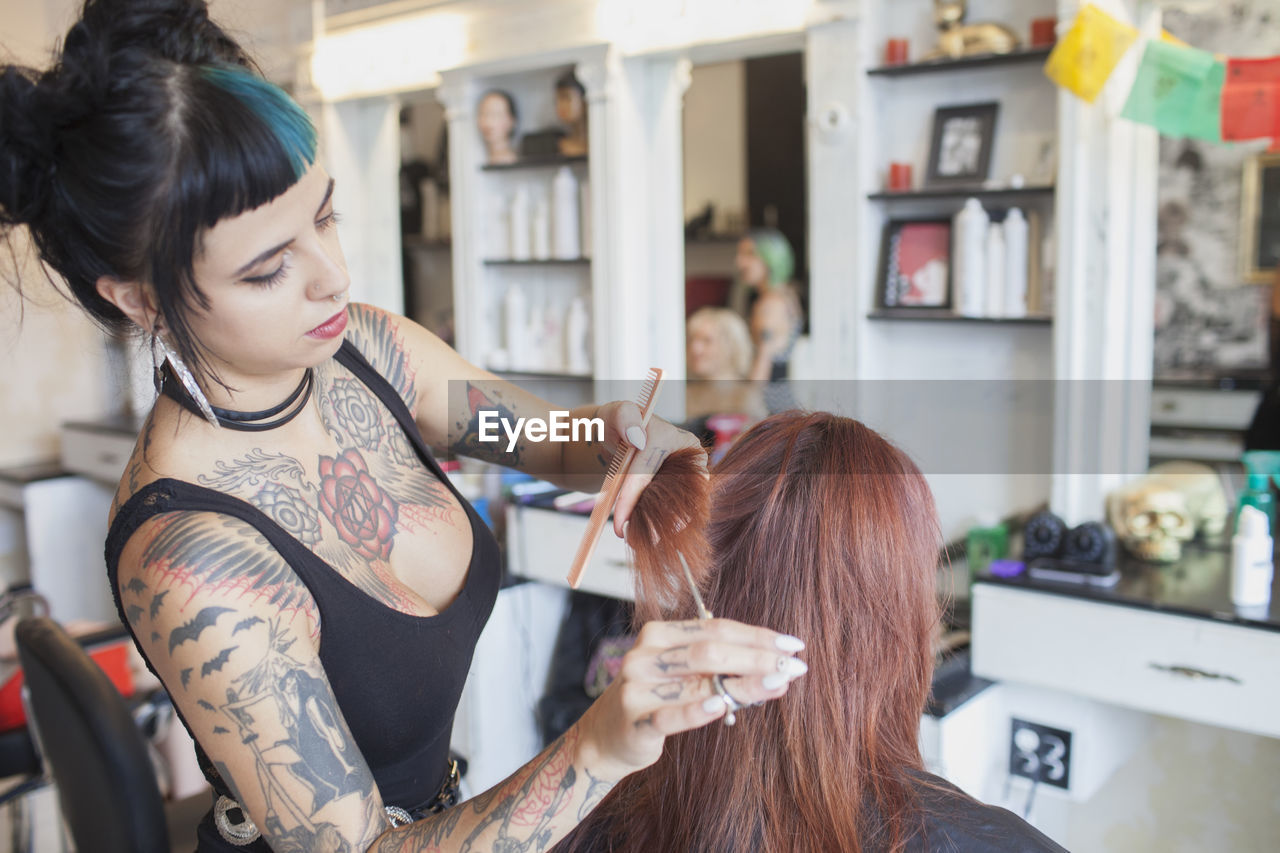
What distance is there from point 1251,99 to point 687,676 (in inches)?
72.9

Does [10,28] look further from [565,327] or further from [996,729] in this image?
[996,729]

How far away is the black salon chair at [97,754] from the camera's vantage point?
144 centimetres

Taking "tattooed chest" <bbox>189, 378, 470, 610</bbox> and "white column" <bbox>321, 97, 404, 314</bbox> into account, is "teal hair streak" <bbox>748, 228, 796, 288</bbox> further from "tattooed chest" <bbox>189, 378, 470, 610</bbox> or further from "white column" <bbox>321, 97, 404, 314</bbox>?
"tattooed chest" <bbox>189, 378, 470, 610</bbox>

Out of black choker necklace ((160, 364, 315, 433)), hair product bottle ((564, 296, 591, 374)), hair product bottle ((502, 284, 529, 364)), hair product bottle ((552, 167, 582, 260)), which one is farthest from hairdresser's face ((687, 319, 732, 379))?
black choker necklace ((160, 364, 315, 433))

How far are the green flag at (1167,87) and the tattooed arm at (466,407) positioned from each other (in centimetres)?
143

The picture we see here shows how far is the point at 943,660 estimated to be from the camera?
2.13m

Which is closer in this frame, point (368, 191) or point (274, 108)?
point (274, 108)

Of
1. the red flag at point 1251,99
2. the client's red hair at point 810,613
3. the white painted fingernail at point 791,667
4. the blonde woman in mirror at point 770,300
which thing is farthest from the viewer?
the blonde woman in mirror at point 770,300

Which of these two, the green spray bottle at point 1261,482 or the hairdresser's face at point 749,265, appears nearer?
the green spray bottle at point 1261,482

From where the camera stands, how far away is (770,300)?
2.62 m

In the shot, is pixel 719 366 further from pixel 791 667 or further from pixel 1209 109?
pixel 791 667

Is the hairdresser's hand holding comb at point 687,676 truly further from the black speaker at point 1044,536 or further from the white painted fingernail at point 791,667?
the black speaker at point 1044,536

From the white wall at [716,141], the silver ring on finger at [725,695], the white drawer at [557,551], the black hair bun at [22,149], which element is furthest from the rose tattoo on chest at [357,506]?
the white wall at [716,141]

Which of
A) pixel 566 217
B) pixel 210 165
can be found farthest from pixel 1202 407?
pixel 210 165
